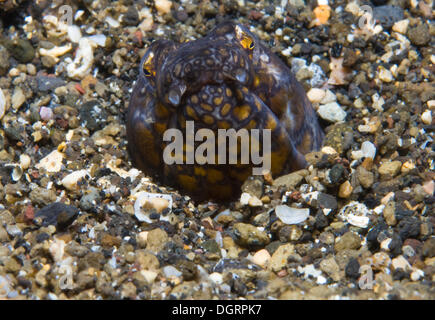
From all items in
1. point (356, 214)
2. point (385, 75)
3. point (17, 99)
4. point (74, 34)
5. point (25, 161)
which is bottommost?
point (356, 214)

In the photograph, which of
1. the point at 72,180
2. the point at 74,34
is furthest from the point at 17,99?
the point at 72,180

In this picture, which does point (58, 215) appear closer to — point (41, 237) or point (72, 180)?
point (41, 237)

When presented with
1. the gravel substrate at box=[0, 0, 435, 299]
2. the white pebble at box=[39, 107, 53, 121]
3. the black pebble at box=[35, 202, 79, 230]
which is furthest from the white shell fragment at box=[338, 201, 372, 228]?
the white pebble at box=[39, 107, 53, 121]

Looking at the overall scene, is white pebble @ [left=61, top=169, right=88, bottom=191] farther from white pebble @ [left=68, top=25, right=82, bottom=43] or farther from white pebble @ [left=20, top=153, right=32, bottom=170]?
white pebble @ [left=68, top=25, right=82, bottom=43]

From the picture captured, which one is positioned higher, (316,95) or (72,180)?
(316,95)

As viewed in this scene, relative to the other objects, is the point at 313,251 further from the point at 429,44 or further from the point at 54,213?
the point at 429,44

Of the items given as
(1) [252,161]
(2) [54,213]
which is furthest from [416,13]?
(2) [54,213]
